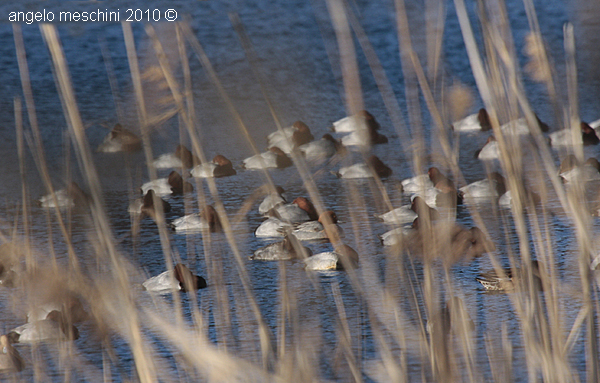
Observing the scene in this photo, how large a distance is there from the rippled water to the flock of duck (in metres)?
0.10

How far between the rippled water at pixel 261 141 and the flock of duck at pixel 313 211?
101mm

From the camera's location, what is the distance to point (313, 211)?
625 cm

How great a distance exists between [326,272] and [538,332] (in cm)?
263

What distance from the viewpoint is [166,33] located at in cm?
247

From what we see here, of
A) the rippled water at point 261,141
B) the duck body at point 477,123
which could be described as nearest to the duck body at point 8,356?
the rippled water at point 261,141

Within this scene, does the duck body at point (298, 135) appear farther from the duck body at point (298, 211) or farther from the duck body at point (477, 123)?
the duck body at point (298, 211)

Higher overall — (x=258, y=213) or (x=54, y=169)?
(x=54, y=169)

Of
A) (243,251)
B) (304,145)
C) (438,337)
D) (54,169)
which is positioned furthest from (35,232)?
(438,337)

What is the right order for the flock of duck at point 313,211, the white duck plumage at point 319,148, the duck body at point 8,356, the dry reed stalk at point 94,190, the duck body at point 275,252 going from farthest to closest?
the white duck plumage at point 319,148
the duck body at point 275,252
the duck body at point 8,356
the flock of duck at point 313,211
the dry reed stalk at point 94,190

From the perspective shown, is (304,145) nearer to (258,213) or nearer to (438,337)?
(258,213)

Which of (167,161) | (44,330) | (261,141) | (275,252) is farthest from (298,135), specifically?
(44,330)

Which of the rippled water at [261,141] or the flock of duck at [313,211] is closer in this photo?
the flock of duck at [313,211]

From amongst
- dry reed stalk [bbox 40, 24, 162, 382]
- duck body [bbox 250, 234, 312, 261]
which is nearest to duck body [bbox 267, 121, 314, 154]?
duck body [bbox 250, 234, 312, 261]

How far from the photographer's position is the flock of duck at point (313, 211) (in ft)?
8.84
